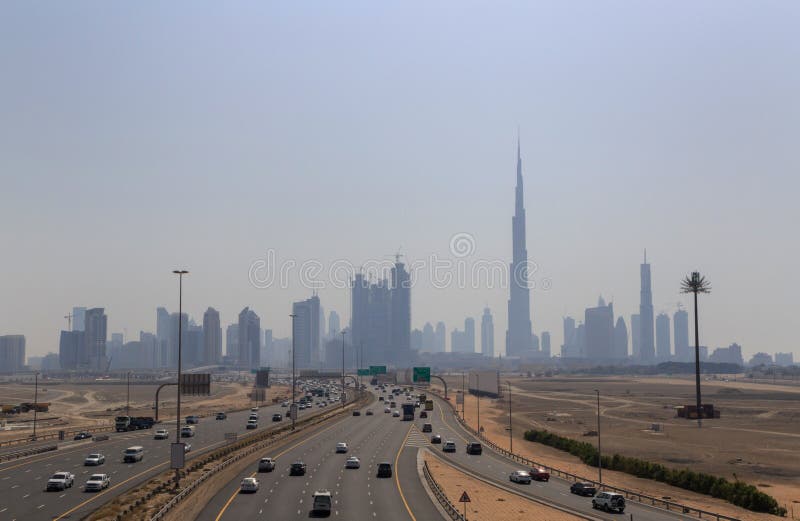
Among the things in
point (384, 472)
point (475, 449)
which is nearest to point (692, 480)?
point (475, 449)

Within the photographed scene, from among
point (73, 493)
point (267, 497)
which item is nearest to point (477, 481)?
point (267, 497)

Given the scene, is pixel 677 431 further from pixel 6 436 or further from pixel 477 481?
pixel 6 436

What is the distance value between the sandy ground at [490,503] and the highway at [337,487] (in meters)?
2.50

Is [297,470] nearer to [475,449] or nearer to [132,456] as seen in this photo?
[132,456]

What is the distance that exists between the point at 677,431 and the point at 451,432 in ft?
127

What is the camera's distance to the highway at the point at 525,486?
5188cm

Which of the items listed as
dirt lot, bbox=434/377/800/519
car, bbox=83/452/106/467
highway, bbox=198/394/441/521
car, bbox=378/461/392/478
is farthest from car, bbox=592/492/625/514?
car, bbox=83/452/106/467

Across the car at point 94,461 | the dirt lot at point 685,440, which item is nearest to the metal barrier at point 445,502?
the dirt lot at point 685,440

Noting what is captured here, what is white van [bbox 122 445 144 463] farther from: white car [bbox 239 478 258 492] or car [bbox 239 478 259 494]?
white car [bbox 239 478 258 492]

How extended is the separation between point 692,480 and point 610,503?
2069 cm

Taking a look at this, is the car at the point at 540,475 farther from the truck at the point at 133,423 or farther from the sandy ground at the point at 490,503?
the truck at the point at 133,423

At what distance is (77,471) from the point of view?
67625 millimetres

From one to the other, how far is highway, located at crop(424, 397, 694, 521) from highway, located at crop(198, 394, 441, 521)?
5.20m

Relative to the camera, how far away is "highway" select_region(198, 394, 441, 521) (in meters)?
49.6
